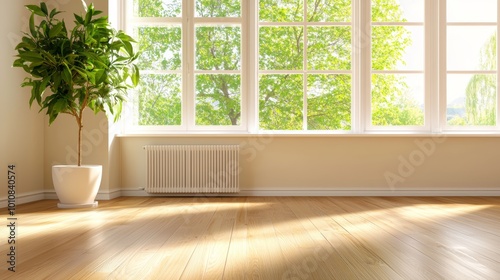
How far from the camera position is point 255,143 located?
524cm

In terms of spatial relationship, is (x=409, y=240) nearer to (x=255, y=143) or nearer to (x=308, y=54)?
(x=255, y=143)

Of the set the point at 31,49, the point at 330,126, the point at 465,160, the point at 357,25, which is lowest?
the point at 465,160

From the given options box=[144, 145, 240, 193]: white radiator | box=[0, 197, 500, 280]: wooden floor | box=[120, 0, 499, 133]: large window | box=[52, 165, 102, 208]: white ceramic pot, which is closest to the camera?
box=[0, 197, 500, 280]: wooden floor

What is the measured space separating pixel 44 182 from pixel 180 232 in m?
2.54

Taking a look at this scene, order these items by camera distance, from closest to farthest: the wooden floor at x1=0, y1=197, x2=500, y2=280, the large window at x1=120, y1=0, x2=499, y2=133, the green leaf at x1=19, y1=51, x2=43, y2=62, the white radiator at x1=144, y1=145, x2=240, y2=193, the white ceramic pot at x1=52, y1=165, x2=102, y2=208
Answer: the wooden floor at x1=0, y1=197, x2=500, y2=280 → the green leaf at x1=19, y1=51, x2=43, y2=62 → the white ceramic pot at x1=52, y1=165, x2=102, y2=208 → the white radiator at x1=144, y1=145, x2=240, y2=193 → the large window at x1=120, y1=0, x2=499, y2=133

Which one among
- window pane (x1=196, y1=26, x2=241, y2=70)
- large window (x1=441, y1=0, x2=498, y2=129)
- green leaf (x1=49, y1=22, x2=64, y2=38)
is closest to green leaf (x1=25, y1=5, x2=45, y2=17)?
green leaf (x1=49, y1=22, x2=64, y2=38)

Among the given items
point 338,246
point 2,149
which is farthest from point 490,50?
point 2,149

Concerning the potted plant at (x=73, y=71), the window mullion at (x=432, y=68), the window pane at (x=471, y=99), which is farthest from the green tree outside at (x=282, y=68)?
the potted plant at (x=73, y=71)

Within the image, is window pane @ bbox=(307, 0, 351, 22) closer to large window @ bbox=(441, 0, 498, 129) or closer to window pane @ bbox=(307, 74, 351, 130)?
window pane @ bbox=(307, 74, 351, 130)

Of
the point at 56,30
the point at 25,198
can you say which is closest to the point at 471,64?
the point at 56,30

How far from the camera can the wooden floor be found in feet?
6.82

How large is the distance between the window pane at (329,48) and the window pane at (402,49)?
30 centimetres

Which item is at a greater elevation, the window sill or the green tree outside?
the green tree outside

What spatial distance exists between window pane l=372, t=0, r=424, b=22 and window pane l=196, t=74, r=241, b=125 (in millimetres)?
1627
